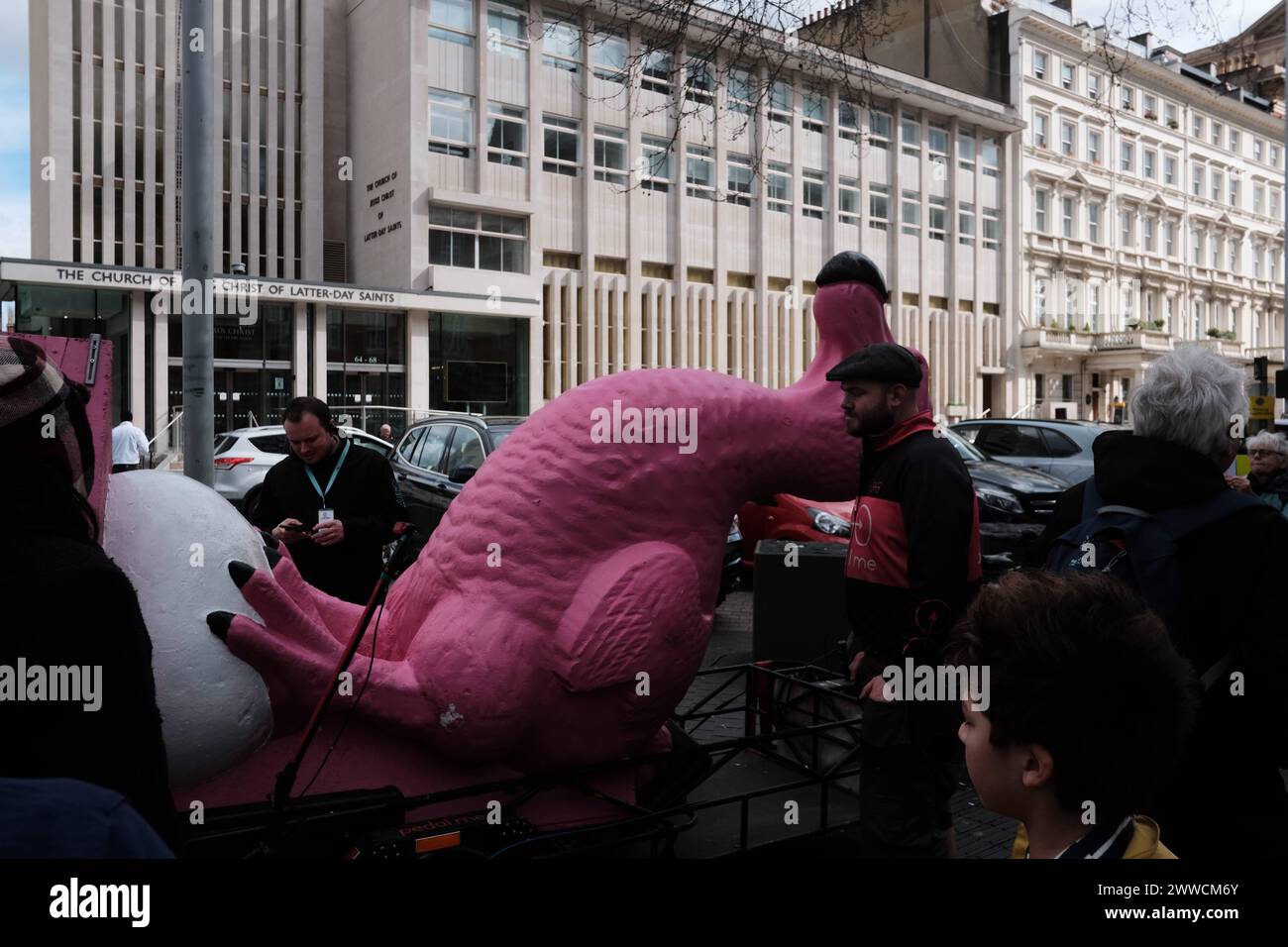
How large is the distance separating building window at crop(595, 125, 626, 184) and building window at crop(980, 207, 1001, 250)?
16.4m

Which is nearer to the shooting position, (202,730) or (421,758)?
(202,730)

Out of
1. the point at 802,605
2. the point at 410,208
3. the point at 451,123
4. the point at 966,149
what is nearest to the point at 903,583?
the point at 802,605

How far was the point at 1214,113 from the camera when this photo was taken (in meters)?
45.3

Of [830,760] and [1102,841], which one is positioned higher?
[1102,841]

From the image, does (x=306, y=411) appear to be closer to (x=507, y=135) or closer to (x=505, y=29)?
(x=507, y=135)

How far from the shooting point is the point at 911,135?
35562 millimetres

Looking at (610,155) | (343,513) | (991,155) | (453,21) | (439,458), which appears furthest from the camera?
(991,155)

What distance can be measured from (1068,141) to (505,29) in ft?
81.8

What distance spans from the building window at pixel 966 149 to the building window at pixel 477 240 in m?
18.2

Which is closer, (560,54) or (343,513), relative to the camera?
(343,513)

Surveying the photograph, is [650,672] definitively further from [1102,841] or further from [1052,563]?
[1102,841]

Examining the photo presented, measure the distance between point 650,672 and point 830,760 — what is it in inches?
59.2
